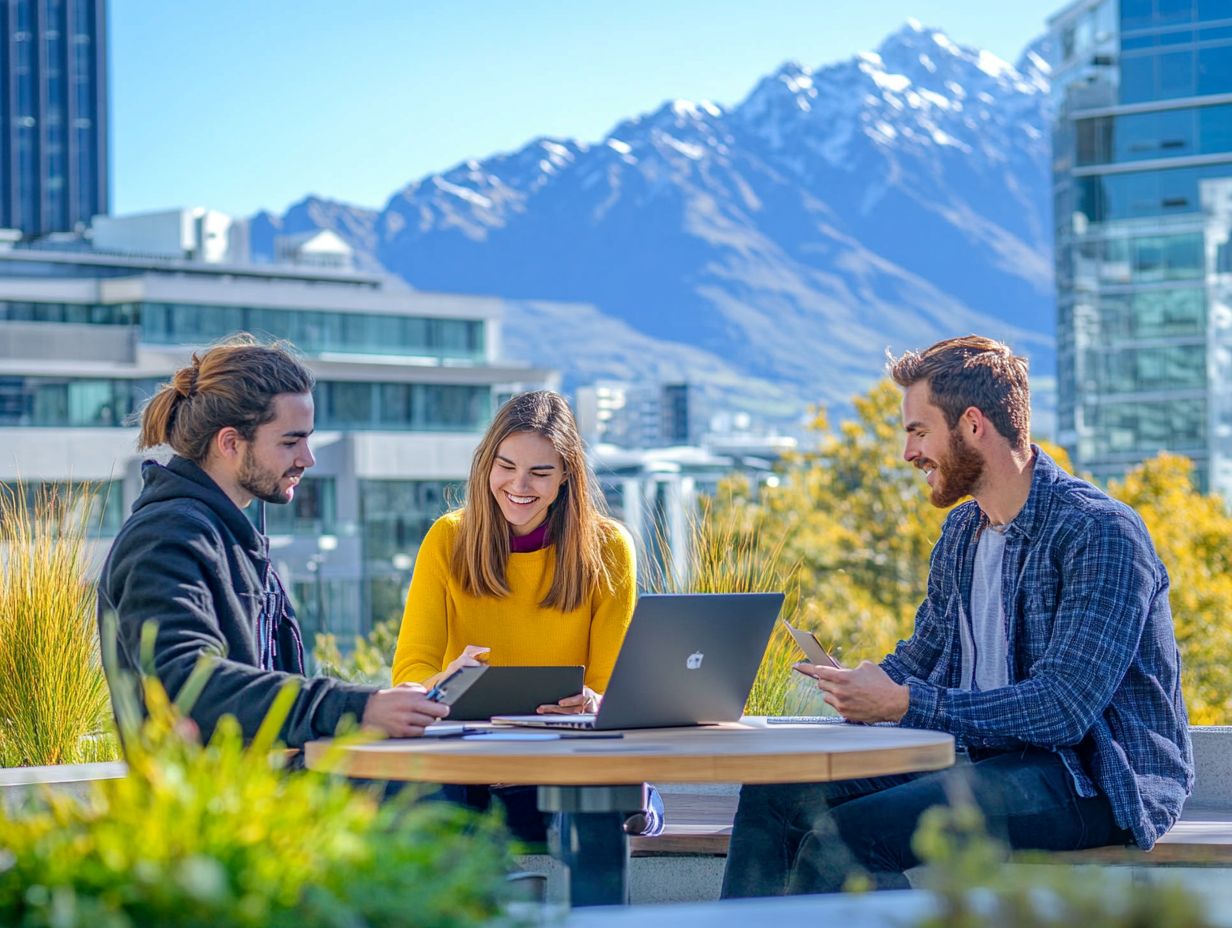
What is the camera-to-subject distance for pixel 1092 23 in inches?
1602

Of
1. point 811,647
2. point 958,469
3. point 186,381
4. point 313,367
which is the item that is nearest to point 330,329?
point 313,367

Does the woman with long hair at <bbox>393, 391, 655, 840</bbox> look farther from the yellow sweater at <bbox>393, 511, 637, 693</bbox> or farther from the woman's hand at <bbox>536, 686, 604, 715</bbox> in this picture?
the woman's hand at <bbox>536, 686, 604, 715</bbox>

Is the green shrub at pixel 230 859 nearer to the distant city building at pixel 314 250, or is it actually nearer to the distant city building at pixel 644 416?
the distant city building at pixel 644 416

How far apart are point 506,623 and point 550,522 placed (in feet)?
0.84

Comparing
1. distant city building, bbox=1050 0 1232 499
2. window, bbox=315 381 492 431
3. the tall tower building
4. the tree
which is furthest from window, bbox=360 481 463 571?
the tall tower building

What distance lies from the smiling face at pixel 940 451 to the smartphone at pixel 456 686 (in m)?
0.93

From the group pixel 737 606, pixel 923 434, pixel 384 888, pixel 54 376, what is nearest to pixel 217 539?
pixel 737 606

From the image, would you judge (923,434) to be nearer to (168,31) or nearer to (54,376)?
(54,376)

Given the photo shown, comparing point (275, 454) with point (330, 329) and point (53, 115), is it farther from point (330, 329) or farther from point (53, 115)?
point (53, 115)

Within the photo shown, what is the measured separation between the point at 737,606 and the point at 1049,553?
0.68 meters

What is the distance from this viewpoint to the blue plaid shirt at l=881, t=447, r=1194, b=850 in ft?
9.47

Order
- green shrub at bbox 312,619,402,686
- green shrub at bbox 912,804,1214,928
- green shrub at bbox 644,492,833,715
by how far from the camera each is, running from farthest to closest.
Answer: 1. green shrub at bbox 312,619,402,686
2. green shrub at bbox 644,492,833,715
3. green shrub at bbox 912,804,1214,928

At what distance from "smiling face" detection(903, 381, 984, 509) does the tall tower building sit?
116 metres

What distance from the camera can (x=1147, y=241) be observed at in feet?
129
